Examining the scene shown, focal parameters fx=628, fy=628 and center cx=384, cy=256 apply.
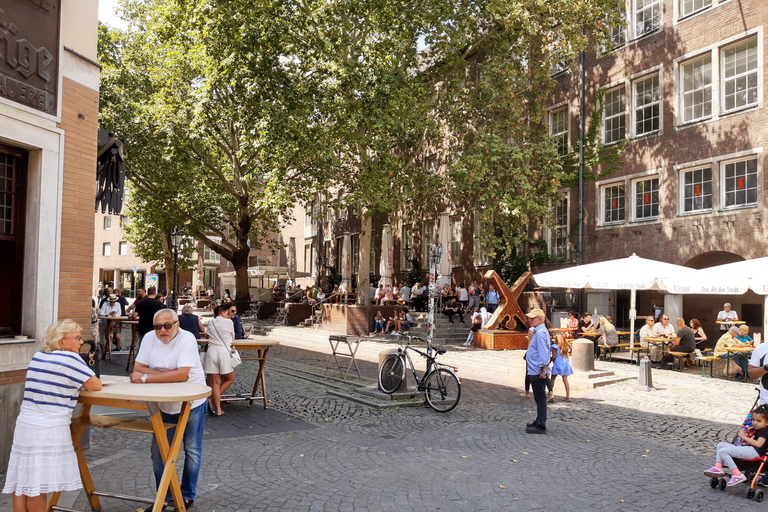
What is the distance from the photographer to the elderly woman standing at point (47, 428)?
416 centimetres

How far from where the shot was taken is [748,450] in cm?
618

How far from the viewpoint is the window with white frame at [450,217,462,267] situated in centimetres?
3037

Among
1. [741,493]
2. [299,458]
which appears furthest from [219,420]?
[741,493]

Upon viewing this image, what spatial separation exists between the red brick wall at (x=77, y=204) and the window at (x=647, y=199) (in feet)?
64.4

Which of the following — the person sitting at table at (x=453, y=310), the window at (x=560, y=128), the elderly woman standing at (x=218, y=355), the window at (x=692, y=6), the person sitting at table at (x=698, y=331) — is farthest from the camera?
the window at (x=560, y=128)

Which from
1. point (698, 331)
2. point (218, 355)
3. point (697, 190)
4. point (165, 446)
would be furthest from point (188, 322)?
point (697, 190)

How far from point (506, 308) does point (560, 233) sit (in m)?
6.84

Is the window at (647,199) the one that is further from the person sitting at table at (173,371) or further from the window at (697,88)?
the person sitting at table at (173,371)

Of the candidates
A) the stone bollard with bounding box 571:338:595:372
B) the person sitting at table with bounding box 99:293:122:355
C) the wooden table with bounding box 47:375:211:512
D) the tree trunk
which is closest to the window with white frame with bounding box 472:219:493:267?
the tree trunk

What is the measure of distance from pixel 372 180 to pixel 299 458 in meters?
15.0

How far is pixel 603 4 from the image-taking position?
71.6 feet

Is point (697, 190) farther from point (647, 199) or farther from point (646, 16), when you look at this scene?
point (646, 16)

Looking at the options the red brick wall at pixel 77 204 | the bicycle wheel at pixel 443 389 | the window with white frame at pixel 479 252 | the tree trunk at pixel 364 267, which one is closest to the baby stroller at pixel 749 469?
the bicycle wheel at pixel 443 389

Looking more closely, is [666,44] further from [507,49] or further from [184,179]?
[184,179]
